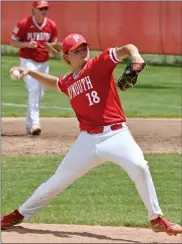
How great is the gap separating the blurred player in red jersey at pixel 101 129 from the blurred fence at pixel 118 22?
1915cm

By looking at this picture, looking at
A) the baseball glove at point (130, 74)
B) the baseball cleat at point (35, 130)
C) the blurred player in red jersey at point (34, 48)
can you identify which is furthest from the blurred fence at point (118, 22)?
the baseball glove at point (130, 74)

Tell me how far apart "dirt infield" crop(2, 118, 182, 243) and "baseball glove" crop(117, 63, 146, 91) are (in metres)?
1.49

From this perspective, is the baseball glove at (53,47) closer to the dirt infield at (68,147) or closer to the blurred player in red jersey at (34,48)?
the blurred player in red jersey at (34,48)

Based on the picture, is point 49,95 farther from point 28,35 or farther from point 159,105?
point 28,35

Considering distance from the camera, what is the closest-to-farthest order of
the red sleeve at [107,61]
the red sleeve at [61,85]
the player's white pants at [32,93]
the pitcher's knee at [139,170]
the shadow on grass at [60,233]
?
1. the red sleeve at [107,61]
2. the pitcher's knee at [139,170]
3. the shadow on grass at [60,233]
4. the red sleeve at [61,85]
5. the player's white pants at [32,93]

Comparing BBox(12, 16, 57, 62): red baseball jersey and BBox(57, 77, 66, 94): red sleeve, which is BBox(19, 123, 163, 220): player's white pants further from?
BBox(12, 16, 57, 62): red baseball jersey

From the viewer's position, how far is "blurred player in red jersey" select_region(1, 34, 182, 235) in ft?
26.9

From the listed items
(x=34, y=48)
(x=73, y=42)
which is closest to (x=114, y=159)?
(x=73, y=42)

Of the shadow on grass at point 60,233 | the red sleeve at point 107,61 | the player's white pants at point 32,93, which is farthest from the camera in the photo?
the player's white pants at point 32,93

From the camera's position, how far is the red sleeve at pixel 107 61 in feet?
26.4

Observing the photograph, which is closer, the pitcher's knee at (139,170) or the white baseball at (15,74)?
the pitcher's knee at (139,170)

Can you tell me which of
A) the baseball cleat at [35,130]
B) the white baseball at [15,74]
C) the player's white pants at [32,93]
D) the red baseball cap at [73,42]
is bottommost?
the baseball cleat at [35,130]

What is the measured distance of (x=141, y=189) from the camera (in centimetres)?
Result: 823

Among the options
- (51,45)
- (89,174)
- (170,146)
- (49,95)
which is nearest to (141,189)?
(89,174)
